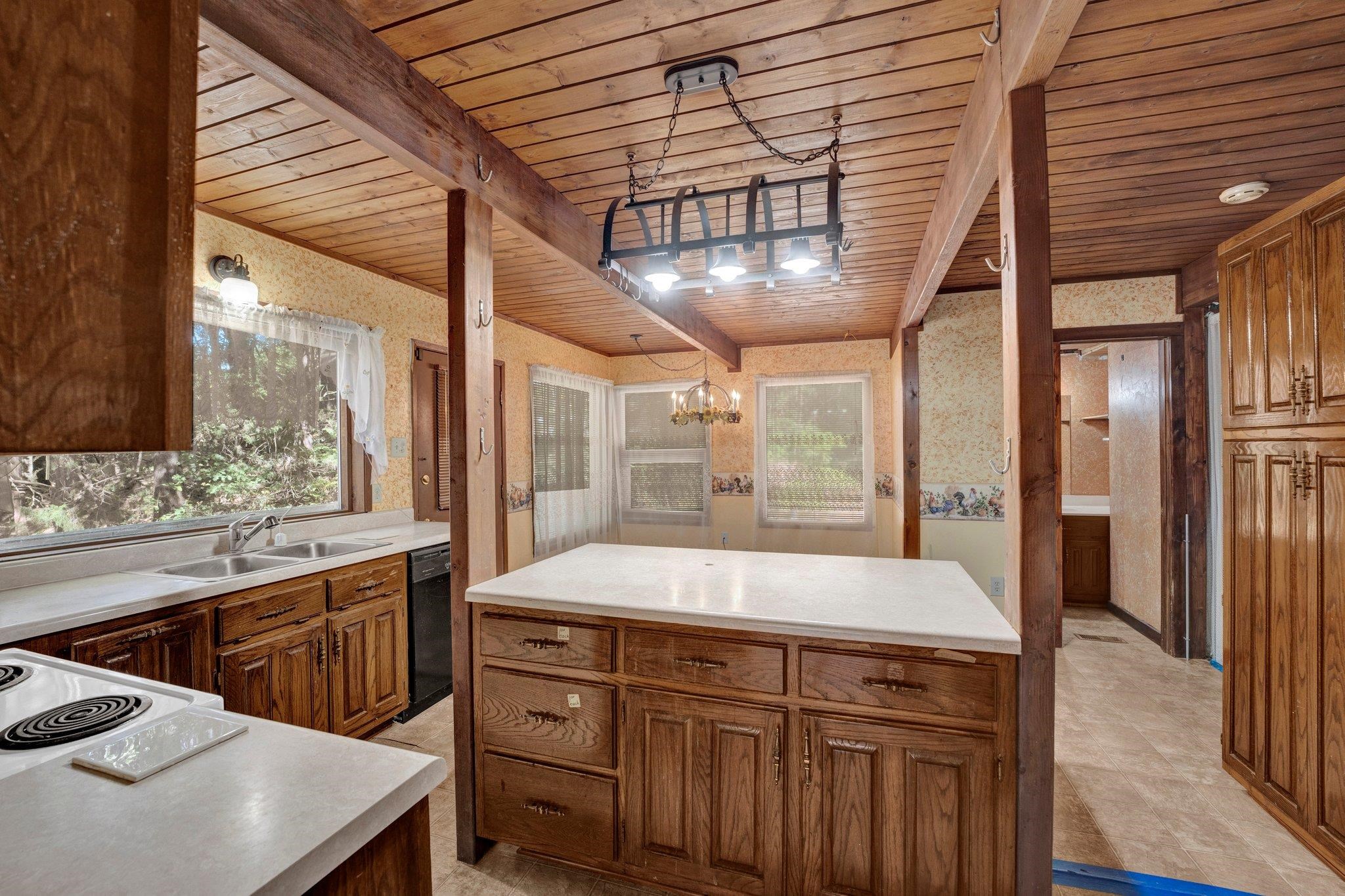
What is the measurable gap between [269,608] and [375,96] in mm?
1822

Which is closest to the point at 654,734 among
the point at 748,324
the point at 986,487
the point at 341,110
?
the point at 341,110

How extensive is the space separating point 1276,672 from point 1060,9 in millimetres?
2287

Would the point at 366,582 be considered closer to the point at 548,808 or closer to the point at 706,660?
the point at 548,808

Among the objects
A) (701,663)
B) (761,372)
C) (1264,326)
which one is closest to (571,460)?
(761,372)

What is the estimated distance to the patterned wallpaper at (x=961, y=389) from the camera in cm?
389

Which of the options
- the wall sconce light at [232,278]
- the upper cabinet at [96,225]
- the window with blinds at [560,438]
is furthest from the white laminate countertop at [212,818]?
the window with blinds at [560,438]

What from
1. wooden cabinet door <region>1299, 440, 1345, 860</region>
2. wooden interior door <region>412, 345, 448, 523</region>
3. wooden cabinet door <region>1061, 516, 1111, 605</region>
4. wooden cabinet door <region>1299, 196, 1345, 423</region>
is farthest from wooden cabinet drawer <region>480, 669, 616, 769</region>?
wooden cabinet door <region>1061, 516, 1111, 605</region>

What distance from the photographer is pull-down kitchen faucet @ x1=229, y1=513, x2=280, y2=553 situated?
2.52 m

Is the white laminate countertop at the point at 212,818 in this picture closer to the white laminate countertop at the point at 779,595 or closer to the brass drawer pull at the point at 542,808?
the white laminate countertop at the point at 779,595

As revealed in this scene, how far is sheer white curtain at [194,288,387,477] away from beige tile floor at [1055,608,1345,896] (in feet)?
11.5

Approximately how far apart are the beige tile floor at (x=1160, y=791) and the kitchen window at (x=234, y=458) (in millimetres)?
3498

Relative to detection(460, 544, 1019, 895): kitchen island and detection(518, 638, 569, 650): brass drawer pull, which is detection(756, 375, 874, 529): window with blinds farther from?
detection(518, 638, 569, 650): brass drawer pull

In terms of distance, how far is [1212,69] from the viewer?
5.49 ft

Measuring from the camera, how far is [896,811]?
1.52 meters
